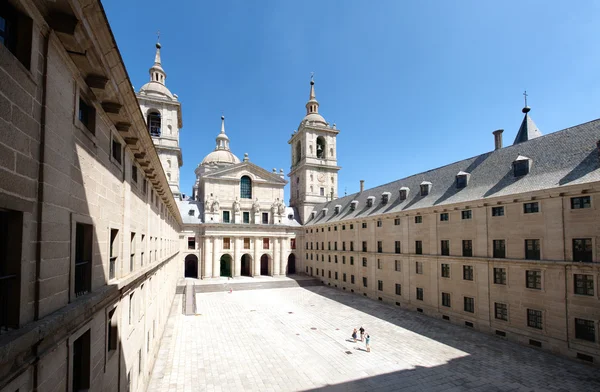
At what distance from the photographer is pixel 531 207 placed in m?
21.2

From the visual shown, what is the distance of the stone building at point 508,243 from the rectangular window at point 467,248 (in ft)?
0.28

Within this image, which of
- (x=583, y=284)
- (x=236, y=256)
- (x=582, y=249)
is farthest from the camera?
(x=236, y=256)

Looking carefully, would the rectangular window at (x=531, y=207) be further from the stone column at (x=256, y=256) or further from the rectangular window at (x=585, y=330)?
the stone column at (x=256, y=256)

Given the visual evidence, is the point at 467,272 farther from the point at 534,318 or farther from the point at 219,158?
the point at 219,158

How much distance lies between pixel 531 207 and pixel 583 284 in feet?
18.2

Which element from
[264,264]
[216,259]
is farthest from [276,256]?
[216,259]

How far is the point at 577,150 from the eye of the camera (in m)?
21.2

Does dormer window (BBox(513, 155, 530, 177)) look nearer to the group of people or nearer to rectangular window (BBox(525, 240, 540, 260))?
rectangular window (BBox(525, 240, 540, 260))

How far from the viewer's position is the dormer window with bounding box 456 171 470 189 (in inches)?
1122

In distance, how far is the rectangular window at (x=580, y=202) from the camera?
18.3 meters

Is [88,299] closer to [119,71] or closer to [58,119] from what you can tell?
[58,119]

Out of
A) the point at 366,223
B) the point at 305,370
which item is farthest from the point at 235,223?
the point at 305,370

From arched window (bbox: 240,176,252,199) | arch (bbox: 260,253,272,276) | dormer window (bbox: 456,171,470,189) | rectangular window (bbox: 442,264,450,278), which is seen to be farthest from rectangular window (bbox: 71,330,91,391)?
arch (bbox: 260,253,272,276)

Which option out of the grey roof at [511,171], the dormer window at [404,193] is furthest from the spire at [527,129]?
the dormer window at [404,193]
